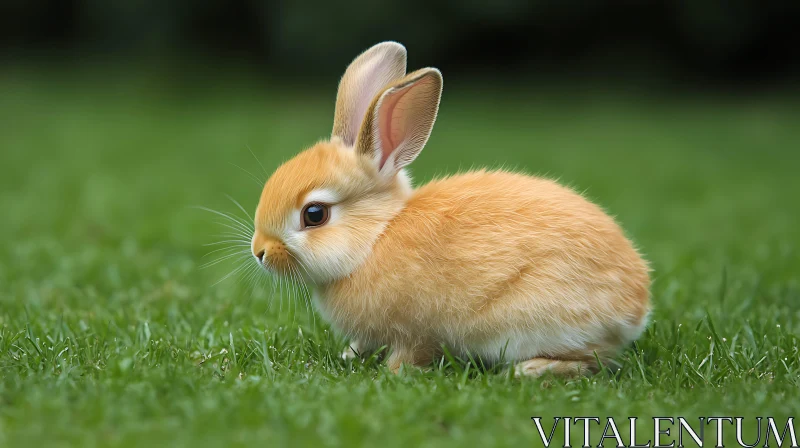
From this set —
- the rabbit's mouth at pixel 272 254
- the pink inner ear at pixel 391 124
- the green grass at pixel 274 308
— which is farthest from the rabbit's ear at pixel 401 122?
the green grass at pixel 274 308

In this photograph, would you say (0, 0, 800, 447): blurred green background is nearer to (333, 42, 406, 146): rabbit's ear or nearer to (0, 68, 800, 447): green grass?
(0, 68, 800, 447): green grass

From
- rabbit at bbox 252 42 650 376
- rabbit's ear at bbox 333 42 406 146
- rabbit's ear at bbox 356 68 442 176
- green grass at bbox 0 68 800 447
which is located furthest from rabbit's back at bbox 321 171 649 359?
rabbit's ear at bbox 333 42 406 146

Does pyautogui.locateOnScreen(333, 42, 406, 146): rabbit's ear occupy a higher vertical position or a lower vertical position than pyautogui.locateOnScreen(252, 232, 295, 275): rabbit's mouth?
higher

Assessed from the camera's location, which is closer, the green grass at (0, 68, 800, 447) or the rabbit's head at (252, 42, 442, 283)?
the green grass at (0, 68, 800, 447)

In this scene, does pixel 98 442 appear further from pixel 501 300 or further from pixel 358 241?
pixel 501 300

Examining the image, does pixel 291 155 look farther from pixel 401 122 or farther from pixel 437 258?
pixel 437 258

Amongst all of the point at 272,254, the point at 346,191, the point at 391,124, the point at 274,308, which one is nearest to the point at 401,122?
the point at 391,124

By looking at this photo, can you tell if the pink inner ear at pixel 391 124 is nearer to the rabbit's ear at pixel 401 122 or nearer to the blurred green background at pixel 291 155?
the rabbit's ear at pixel 401 122
